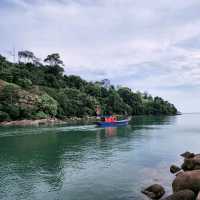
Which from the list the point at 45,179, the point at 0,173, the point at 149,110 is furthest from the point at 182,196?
the point at 149,110

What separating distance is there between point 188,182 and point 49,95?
119 meters

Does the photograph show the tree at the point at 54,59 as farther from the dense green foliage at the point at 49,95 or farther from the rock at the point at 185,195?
the rock at the point at 185,195

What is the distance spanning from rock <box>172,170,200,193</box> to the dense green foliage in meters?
90.5

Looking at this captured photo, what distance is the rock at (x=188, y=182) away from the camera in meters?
19.6

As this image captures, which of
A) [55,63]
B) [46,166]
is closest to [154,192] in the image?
[46,166]

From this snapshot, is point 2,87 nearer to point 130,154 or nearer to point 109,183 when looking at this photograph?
point 130,154

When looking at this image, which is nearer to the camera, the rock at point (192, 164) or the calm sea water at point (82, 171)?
the calm sea water at point (82, 171)

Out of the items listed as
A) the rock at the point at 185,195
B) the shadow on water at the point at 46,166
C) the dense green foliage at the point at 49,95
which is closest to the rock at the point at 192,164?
the shadow on water at the point at 46,166

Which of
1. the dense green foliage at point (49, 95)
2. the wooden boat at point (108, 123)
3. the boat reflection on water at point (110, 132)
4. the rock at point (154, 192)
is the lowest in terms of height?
the rock at point (154, 192)

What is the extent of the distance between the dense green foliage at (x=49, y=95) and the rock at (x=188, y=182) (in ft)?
297

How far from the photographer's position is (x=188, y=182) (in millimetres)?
20078

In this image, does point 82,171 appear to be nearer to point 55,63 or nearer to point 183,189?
point 183,189

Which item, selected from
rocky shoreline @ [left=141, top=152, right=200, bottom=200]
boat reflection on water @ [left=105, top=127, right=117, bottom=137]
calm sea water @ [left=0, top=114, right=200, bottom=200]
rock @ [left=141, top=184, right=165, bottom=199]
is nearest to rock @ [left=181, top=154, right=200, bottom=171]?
calm sea water @ [left=0, top=114, right=200, bottom=200]

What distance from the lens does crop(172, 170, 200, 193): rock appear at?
1961 centimetres
